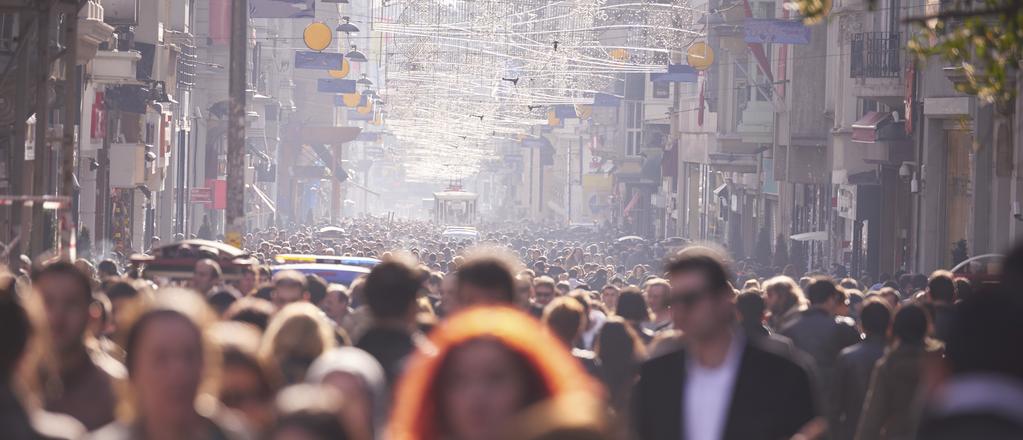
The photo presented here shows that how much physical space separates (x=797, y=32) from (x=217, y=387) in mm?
32449

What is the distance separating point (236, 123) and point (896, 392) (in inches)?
770

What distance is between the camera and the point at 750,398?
6492mm

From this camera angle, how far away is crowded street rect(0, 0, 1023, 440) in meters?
4.71

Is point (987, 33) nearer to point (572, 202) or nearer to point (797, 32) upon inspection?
point (797, 32)

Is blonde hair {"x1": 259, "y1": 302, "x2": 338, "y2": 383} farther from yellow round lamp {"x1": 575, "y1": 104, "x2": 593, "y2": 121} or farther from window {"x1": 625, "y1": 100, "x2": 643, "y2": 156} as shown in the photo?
window {"x1": 625, "y1": 100, "x2": 643, "y2": 156}

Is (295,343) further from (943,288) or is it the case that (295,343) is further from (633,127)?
(633,127)

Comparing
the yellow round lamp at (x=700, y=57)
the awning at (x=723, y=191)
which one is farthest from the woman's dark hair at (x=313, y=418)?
the awning at (x=723, y=191)

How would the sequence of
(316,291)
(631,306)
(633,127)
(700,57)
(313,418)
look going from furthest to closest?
(633,127) → (700,57) → (316,291) → (631,306) → (313,418)

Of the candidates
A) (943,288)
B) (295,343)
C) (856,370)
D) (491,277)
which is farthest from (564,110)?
(295,343)

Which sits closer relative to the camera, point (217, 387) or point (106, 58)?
point (217, 387)

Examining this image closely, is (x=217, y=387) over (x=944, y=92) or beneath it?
beneath

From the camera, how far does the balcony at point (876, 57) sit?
3919 cm

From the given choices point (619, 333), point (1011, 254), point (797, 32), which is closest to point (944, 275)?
point (619, 333)

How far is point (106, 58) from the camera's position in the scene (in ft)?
131
